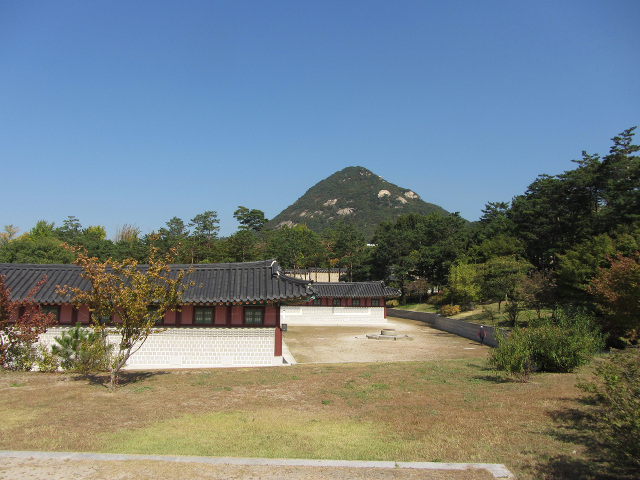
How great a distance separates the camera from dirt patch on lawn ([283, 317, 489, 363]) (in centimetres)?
2326

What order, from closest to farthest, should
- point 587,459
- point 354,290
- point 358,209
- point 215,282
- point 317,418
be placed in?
point 587,459 → point 317,418 → point 215,282 → point 354,290 → point 358,209

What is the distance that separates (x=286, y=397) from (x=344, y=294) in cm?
3616

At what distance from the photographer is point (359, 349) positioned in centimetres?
2725

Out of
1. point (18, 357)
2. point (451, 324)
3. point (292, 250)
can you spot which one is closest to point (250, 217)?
point (292, 250)

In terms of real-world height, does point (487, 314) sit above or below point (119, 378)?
above

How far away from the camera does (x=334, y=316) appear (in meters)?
47.1

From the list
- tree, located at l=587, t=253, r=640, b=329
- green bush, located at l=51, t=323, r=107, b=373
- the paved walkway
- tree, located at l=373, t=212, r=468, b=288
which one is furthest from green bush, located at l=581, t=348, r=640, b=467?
tree, located at l=373, t=212, r=468, b=288

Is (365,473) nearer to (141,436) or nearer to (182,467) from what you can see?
(182,467)

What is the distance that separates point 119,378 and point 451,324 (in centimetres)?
2961

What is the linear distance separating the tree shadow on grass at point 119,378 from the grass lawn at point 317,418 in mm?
85

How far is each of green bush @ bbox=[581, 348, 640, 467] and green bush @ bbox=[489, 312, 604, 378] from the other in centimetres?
429

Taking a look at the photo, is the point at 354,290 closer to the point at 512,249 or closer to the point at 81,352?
the point at 512,249

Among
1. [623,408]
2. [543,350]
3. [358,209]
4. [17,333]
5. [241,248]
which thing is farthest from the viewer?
[358,209]

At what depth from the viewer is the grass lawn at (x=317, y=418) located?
7.19m
